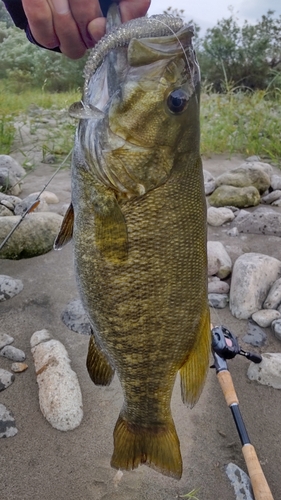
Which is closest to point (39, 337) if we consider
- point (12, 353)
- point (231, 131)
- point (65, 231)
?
point (12, 353)

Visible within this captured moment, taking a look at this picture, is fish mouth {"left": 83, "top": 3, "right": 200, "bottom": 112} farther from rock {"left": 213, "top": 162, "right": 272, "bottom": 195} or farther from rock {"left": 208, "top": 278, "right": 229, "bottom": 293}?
rock {"left": 213, "top": 162, "right": 272, "bottom": 195}

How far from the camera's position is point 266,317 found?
13.2 ft

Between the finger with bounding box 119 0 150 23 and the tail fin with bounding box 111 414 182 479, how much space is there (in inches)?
60.1

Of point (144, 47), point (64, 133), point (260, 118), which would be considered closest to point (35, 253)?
point (144, 47)

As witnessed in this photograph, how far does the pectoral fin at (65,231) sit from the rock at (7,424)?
1588 millimetres

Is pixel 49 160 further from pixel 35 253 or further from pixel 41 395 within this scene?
pixel 41 395

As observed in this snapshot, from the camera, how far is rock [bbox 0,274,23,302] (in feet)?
13.6

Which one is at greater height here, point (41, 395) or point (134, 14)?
point (134, 14)

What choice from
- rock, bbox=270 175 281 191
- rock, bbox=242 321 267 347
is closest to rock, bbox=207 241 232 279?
rock, bbox=242 321 267 347

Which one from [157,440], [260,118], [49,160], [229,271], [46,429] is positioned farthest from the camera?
[260,118]

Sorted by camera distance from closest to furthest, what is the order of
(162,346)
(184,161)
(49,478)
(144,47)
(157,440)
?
(144,47)
(184,161)
(162,346)
(157,440)
(49,478)

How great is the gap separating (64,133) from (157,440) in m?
7.54

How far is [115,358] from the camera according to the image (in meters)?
1.87

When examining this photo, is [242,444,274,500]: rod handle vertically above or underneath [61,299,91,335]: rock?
above
